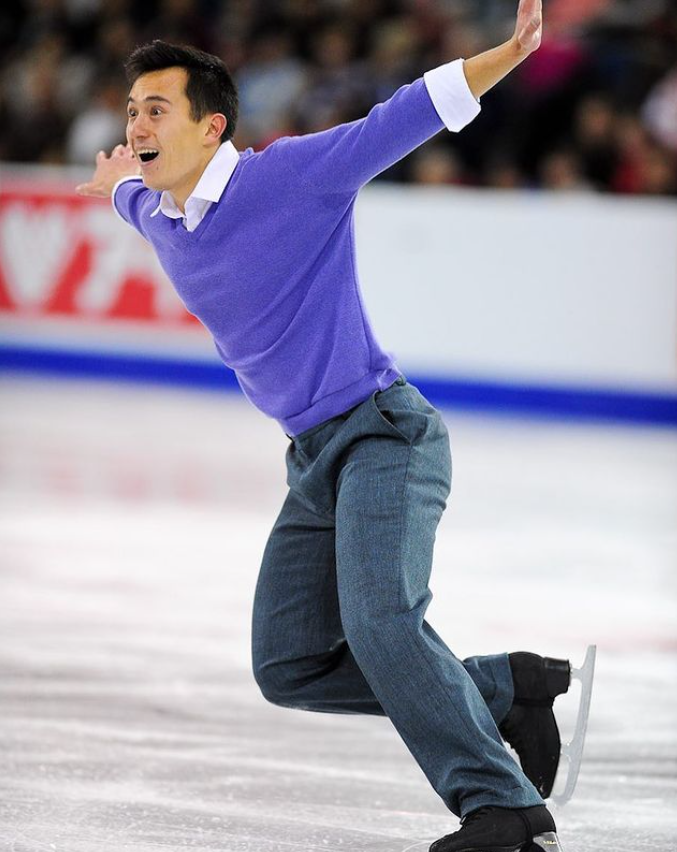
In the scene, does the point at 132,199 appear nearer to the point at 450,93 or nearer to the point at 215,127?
the point at 215,127

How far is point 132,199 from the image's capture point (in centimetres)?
351

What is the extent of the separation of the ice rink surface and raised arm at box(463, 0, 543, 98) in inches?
56.7

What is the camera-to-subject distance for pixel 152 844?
3.13 metres

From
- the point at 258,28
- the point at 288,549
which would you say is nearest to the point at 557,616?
the point at 288,549

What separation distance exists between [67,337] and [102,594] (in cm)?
653

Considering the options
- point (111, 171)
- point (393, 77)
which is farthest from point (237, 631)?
point (393, 77)

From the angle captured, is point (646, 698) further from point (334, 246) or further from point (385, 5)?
point (385, 5)

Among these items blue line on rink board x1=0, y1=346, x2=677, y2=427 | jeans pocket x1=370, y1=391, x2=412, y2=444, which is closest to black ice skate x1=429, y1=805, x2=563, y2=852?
jeans pocket x1=370, y1=391, x2=412, y2=444

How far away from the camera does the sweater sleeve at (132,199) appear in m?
3.42

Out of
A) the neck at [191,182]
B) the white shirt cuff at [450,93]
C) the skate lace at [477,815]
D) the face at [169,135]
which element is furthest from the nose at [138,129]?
the skate lace at [477,815]

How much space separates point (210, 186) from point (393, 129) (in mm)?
412

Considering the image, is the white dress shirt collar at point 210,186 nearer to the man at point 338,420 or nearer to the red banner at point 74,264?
the man at point 338,420

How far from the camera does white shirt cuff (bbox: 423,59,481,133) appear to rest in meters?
2.80

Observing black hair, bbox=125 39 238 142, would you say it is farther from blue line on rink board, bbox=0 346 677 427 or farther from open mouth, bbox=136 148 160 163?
blue line on rink board, bbox=0 346 677 427
